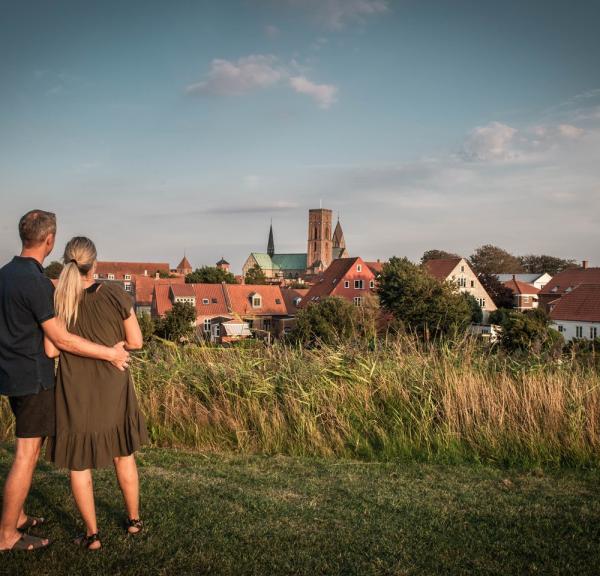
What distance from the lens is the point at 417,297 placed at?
39094 mm

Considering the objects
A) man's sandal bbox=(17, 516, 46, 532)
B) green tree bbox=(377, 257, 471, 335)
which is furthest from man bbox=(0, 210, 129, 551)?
green tree bbox=(377, 257, 471, 335)

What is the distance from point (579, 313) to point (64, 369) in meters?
45.2

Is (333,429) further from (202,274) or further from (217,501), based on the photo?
(202,274)

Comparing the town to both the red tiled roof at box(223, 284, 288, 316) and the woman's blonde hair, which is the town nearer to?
the red tiled roof at box(223, 284, 288, 316)

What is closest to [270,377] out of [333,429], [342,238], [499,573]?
Result: [333,429]

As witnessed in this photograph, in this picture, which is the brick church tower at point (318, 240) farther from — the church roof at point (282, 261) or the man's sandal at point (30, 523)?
the man's sandal at point (30, 523)

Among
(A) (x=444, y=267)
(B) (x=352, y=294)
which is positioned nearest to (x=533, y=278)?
(A) (x=444, y=267)

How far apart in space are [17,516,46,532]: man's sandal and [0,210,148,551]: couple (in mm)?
140

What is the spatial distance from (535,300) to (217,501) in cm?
7407

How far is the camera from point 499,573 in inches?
120

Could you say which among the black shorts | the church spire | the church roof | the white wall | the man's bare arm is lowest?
the white wall

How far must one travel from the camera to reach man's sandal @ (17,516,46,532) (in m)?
3.59

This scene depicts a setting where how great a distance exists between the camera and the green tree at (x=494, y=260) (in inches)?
3477

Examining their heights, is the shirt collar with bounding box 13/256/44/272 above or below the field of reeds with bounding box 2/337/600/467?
above
